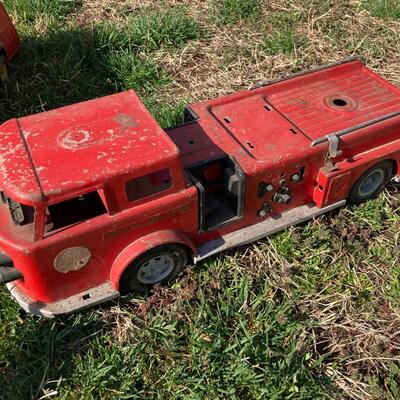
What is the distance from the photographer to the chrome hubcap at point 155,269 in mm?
4660

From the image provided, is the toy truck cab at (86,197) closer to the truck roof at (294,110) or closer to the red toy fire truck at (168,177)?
the red toy fire truck at (168,177)

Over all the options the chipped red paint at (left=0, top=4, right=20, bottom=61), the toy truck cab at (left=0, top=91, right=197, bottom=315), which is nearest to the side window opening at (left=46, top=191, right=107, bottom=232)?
the toy truck cab at (left=0, top=91, right=197, bottom=315)

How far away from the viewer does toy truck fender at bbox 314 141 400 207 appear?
508 centimetres

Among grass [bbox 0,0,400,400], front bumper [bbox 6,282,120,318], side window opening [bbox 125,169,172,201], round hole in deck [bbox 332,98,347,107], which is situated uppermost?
side window opening [bbox 125,169,172,201]

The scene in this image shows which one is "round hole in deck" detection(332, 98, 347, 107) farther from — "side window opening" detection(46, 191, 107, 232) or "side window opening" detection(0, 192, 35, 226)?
"side window opening" detection(0, 192, 35, 226)

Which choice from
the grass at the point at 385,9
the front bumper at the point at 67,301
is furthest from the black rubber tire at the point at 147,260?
the grass at the point at 385,9

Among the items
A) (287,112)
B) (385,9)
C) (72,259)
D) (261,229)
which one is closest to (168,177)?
(72,259)

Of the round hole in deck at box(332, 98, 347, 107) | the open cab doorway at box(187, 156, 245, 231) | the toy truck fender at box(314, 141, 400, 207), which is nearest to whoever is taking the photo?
the open cab doorway at box(187, 156, 245, 231)

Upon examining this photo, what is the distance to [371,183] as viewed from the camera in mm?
5715

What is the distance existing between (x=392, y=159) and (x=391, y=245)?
94 centimetres

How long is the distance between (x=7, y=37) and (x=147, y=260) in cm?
448

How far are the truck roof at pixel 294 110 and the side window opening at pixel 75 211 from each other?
Result: 1.08 m

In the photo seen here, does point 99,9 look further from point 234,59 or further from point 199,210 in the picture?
point 199,210

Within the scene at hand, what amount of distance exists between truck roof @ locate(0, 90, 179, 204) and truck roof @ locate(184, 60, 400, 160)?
2.67ft
